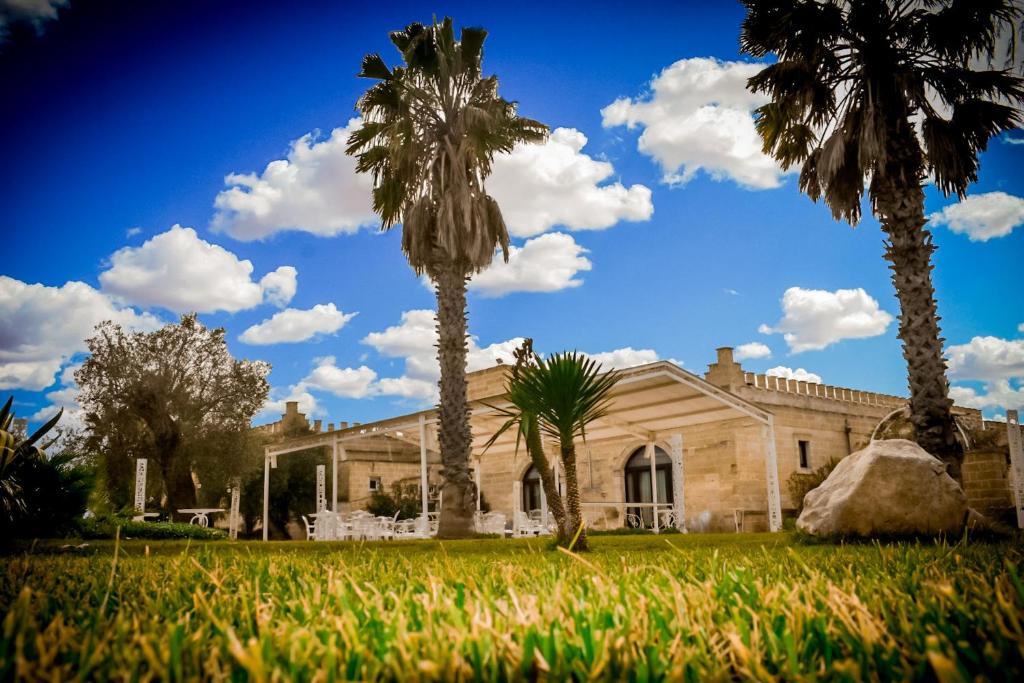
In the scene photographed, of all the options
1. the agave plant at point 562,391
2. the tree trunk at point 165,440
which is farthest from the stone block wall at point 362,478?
the agave plant at point 562,391

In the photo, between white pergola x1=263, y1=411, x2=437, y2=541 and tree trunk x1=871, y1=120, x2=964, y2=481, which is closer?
tree trunk x1=871, y1=120, x2=964, y2=481

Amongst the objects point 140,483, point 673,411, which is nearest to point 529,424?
point 673,411

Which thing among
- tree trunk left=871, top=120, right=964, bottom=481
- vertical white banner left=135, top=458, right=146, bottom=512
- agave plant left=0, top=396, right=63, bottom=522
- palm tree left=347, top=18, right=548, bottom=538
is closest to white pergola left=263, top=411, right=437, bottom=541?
palm tree left=347, top=18, right=548, bottom=538

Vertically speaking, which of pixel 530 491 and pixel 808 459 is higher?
pixel 808 459

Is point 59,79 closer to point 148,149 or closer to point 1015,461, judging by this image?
point 148,149

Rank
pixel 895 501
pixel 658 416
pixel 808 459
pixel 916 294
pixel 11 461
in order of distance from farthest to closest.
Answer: pixel 808 459
pixel 658 416
pixel 916 294
pixel 895 501
pixel 11 461

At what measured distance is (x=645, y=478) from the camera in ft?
86.4

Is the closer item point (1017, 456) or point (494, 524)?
point (1017, 456)

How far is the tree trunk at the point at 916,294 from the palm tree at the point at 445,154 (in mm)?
8192

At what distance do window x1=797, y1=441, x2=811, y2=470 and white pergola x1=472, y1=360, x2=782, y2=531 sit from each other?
510 cm

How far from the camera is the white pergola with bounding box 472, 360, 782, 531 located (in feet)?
53.9

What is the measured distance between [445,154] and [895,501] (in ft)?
38.7

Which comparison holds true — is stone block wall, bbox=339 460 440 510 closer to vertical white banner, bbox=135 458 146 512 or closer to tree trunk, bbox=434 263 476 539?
vertical white banner, bbox=135 458 146 512

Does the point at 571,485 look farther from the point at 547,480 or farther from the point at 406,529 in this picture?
the point at 406,529
